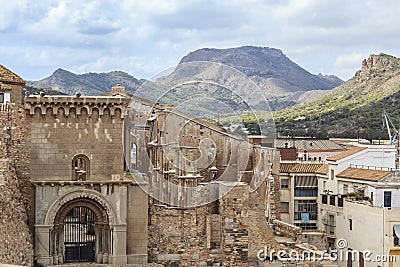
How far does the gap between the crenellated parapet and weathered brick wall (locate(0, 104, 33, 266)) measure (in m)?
0.63

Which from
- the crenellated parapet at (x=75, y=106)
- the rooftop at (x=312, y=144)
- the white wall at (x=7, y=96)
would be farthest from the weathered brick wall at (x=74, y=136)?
the rooftop at (x=312, y=144)

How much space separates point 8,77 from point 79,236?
23.0 feet

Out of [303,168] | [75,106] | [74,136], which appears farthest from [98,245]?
[303,168]

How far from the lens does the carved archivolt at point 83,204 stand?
28.8 metres

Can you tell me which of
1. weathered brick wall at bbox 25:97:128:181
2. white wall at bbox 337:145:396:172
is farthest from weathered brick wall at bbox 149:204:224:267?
white wall at bbox 337:145:396:172

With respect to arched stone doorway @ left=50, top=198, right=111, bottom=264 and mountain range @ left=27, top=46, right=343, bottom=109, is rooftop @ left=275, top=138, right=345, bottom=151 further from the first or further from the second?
arched stone doorway @ left=50, top=198, right=111, bottom=264

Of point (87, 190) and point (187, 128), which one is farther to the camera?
point (187, 128)

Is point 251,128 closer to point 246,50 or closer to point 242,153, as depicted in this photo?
point 242,153

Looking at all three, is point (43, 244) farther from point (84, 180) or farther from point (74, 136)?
point (74, 136)

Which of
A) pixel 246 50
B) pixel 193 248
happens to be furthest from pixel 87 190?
pixel 246 50

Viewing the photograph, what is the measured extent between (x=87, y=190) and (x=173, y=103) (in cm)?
777

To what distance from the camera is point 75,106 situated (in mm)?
29516

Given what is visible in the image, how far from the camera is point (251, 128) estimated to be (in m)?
36.2

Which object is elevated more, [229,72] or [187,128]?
[229,72]
